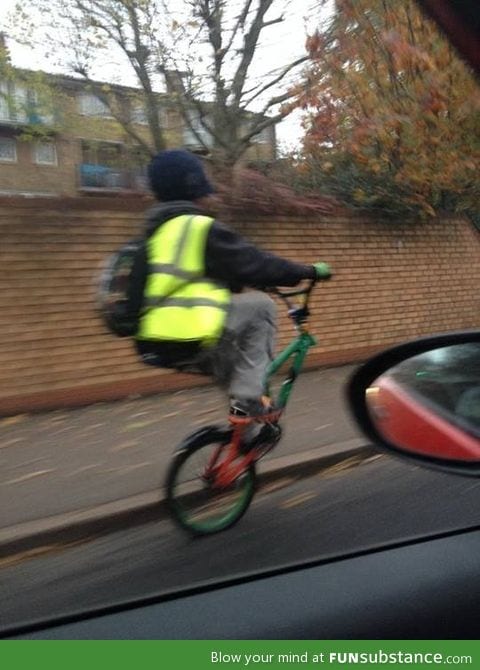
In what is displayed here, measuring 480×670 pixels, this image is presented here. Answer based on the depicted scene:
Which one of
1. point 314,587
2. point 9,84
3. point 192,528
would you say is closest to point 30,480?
point 192,528

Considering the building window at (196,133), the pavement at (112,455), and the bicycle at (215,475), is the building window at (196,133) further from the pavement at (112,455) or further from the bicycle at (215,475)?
the bicycle at (215,475)

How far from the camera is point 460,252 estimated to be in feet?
34.2

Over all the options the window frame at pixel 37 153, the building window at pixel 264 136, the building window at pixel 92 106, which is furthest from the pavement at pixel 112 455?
the building window at pixel 92 106

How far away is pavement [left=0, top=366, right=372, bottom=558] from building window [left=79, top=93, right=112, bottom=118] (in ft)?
20.7

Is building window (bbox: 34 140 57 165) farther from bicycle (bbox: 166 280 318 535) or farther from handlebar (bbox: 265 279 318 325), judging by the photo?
bicycle (bbox: 166 280 318 535)

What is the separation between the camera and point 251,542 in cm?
314

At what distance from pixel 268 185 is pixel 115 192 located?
181 centimetres

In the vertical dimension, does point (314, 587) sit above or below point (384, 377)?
below

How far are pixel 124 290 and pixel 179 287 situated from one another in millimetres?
275

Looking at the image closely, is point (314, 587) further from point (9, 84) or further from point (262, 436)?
point (9, 84)

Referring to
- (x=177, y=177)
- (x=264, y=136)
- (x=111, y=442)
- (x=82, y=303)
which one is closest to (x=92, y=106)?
(x=264, y=136)

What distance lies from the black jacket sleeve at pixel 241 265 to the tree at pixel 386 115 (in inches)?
78.2

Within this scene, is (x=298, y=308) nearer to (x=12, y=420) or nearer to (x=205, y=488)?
(x=205, y=488)

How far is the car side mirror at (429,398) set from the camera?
212cm
